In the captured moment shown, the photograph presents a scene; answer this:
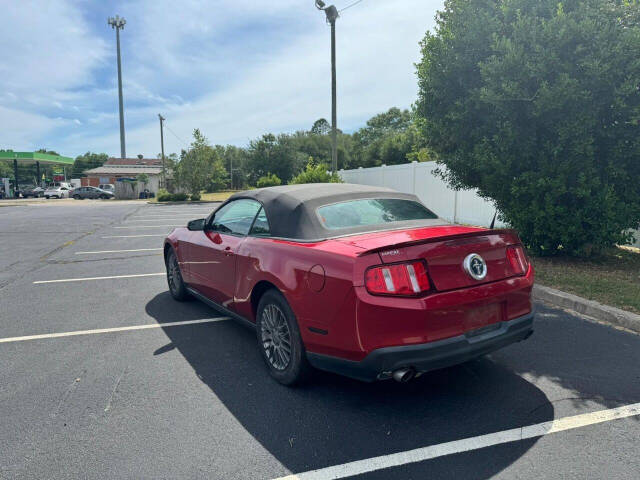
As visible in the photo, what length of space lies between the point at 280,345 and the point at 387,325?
1102mm

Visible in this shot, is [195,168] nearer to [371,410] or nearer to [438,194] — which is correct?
[438,194]

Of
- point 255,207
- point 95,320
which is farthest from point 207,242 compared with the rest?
point 95,320

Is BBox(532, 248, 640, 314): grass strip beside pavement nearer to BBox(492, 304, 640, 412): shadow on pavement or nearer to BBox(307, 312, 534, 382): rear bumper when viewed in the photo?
BBox(492, 304, 640, 412): shadow on pavement

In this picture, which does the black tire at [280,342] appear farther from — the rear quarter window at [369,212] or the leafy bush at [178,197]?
the leafy bush at [178,197]

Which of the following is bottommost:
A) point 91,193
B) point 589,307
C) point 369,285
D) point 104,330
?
point 104,330

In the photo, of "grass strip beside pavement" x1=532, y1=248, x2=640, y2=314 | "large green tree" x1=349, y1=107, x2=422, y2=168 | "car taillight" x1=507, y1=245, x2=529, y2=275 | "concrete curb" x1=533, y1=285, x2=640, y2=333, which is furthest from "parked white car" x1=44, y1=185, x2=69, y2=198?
"car taillight" x1=507, y1=245, x2=529, y2=275

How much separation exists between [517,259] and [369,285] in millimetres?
1308

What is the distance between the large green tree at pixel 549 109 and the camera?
658cm

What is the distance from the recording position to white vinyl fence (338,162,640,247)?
41.6 feet

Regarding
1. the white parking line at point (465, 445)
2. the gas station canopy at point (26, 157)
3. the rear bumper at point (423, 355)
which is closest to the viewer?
the white parking line at point (465, 445)

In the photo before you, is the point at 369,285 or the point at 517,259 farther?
the point at 517,259

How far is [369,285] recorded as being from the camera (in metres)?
2.85

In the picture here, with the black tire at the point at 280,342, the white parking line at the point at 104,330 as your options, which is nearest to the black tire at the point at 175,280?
the white parking line at the point at 104,330

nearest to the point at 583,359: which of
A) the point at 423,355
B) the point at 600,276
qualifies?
the point at 423,355
